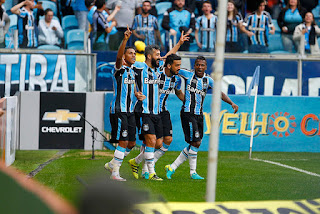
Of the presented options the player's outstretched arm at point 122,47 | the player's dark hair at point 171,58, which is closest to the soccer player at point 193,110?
the player's dark hair at point 171,58

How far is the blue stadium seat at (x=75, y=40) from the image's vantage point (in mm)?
15617

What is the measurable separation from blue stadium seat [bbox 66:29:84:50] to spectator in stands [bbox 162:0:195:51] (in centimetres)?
211

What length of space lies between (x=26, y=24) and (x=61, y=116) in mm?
2490

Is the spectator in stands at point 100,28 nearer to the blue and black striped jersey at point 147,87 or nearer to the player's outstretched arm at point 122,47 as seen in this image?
the blue and black striped jersey at point 147,87

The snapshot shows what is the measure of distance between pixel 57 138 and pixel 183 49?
380 centimetres

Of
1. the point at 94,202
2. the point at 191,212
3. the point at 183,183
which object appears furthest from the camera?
the point at 183,183

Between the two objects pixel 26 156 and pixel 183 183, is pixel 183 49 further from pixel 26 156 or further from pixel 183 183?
pixel 183 183

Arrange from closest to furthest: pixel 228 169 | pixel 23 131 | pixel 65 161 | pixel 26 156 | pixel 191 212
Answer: pixel 191 212 → pixel 228 169 → pixel 65 161 → pixel 26 156 → pixel 23 131

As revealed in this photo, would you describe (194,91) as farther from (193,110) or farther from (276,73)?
(276,73)

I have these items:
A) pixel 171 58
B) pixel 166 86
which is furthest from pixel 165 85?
pixel 171 58

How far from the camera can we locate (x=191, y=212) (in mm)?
5320

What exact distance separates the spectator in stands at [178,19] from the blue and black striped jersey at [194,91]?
19.1ft

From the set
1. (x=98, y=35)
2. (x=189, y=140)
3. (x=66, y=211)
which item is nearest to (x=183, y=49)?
(x=98, y=35)

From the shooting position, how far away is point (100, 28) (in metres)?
15.7
